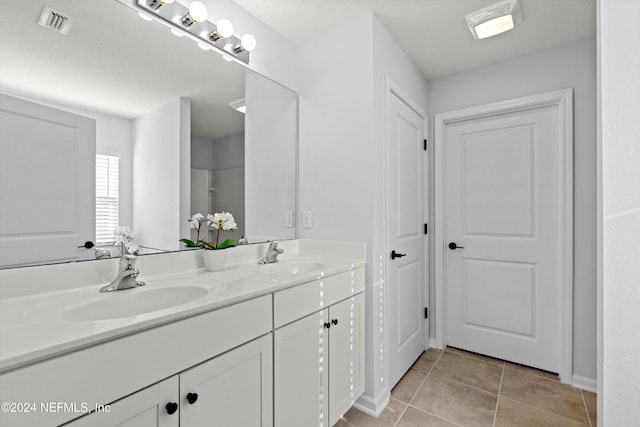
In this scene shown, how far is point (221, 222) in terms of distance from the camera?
1.61m

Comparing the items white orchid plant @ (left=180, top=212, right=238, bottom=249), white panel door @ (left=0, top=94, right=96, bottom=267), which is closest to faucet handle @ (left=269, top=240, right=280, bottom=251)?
Answer: white orchid plant @ (left=180, top=212, right=238, bottom=249)

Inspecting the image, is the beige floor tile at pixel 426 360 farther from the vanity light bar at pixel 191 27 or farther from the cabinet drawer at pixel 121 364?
the vanity light bar at pixel 191 27

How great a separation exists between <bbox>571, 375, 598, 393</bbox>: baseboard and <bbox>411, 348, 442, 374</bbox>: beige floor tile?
0.87 metres

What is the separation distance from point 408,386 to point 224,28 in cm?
243

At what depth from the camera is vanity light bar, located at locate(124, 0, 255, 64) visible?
133cm

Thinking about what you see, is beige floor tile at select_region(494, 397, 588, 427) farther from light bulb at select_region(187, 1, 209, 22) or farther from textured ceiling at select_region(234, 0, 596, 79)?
light bulb at select_region(187, 1, 209, 22)

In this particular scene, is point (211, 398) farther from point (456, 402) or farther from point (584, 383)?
point (584, 383)

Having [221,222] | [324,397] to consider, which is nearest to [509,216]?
[324,397]

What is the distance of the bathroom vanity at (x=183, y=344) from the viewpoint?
0.67m

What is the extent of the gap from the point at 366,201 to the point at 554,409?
1.68 metres

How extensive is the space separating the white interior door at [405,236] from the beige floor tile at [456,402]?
20 cm

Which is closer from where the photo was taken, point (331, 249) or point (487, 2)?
point (487, 2)

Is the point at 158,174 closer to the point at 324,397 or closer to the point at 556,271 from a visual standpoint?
the point at 324,397

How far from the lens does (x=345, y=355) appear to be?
1.61 meters
